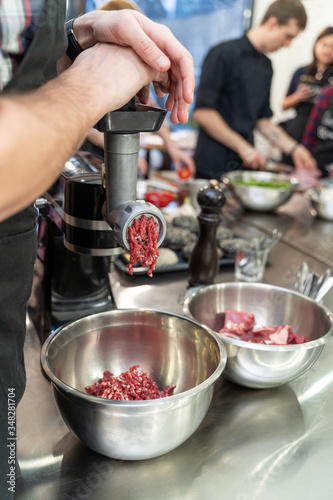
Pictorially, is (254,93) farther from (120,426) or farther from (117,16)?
(120,426)

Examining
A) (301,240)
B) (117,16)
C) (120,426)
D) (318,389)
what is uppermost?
(117,16)

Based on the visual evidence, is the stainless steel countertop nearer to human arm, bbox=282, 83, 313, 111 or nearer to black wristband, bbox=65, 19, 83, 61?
black wristband, bbox=65, 19, 83, 61

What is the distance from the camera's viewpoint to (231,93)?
2.90 metres

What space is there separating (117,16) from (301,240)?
138 cm

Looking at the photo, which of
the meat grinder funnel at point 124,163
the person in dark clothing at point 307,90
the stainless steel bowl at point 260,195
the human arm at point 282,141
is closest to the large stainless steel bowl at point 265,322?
the meat grinder funnel at point 124,163

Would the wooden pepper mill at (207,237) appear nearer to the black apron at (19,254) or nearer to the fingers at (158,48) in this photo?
the fingers at (158,48)

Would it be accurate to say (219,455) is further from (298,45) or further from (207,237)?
(298,45)

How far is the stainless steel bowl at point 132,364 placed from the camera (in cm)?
66

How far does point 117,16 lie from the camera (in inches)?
→ 26.9

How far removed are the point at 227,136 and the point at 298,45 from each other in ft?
14.1

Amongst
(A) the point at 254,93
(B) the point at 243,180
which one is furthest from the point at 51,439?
(A) the point at 254,93

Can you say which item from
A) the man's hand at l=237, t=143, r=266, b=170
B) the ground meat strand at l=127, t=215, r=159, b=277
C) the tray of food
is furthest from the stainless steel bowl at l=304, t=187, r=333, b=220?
the ground meat strand at l=127, t=215, r=159, b=277

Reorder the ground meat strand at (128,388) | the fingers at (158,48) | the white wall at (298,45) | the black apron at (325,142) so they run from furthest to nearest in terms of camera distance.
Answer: the white wall at (298,45)
the black apron at (325,142)
the ground meat strand at (128,388)
the fingers at (158,48)

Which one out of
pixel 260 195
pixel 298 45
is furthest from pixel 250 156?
pixel 298 45
